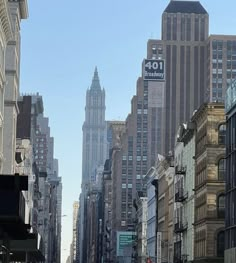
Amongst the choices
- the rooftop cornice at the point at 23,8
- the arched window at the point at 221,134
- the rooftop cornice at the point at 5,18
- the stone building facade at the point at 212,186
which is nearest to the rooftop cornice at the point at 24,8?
the rooftop cornice at the point at 23,8

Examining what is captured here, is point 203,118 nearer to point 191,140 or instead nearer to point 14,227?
point 191,140

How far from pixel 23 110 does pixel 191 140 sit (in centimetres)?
7232

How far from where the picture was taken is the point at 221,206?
94.5 meters

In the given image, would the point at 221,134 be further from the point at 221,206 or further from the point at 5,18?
the point at 5,18

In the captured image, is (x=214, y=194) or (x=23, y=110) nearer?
(x=214, y=194)

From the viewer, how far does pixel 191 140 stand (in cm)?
10719

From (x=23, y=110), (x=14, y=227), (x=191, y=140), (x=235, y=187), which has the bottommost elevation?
(x=14, y=227)

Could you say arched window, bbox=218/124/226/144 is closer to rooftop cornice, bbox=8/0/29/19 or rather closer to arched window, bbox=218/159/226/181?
arched window, bbox=218/159/226/181

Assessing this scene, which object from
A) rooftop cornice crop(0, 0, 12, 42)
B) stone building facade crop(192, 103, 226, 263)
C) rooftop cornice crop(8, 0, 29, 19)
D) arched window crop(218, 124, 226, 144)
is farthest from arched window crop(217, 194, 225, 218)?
rooftop cornice crop(8, 0, 29, 19)

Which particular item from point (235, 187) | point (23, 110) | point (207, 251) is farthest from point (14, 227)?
point (23, 110)

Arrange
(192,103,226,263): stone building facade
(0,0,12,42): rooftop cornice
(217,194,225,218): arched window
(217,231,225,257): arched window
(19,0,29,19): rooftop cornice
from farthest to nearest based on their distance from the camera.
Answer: (19,0,29,19): rooftop cornice < (217,194,225,218): arched window < (192,103,226,263): stone building facade < (217,231,225,257): arched window < (0,0,12,42): rooftop cornice

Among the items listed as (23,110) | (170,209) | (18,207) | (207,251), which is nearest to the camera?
(18,207)

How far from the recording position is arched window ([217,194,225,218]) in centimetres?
9406

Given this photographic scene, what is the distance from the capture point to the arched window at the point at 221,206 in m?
94.1
